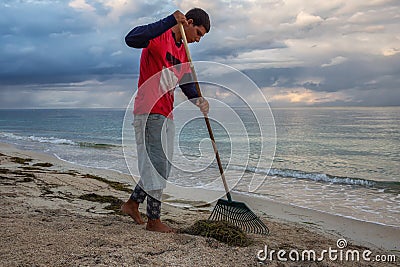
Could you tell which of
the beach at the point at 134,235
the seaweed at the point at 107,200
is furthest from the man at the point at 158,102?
the seaweed at the point at 107,200

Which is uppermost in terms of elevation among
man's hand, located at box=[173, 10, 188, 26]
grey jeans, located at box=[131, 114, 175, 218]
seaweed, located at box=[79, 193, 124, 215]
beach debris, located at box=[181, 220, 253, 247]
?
man's hand, located at box=[173, 10, 188, 26]

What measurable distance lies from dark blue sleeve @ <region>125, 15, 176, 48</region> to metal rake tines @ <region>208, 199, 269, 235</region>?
6.59ft

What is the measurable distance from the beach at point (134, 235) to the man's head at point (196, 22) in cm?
205

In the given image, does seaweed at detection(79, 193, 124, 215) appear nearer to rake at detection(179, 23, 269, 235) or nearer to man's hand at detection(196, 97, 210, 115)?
rake at detection(179, 23, 269, 235)

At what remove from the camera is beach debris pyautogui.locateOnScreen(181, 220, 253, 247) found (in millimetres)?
3689

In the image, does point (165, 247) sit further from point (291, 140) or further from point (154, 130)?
point (291, 140)

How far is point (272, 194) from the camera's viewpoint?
27.1ft

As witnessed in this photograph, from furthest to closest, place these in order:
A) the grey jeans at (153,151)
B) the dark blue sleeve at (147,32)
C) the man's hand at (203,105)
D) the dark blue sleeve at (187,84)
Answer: the dark blue sleeve at (187,84) < the man's hand at (203,105) < the grey jeans at (153,151) < the dark blue sleeve at (147,32)

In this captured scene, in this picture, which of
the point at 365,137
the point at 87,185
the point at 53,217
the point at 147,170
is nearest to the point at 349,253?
the point at 147,170

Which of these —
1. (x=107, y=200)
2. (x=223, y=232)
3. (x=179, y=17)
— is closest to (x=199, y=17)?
(x=179, y=17)

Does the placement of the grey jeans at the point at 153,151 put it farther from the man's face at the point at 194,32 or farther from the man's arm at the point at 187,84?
the man's face at the point at 194,32

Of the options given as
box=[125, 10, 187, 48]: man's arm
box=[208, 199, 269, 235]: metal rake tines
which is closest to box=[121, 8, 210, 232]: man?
box=[125, 10, 187, 48]: man's arm

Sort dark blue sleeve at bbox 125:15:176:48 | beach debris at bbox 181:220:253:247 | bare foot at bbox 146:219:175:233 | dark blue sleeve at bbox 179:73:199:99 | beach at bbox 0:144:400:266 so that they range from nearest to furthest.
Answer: beach at bbox 0:144:400:266 → dark blue sleeve at bbox 125:15:176:48 → beach debris at bbox 181:220:253:247 → bare foot at bbox 146:219:175:233 → dark blue sleeve at bbox 179:73:199:99

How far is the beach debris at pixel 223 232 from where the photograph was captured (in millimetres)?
3689
